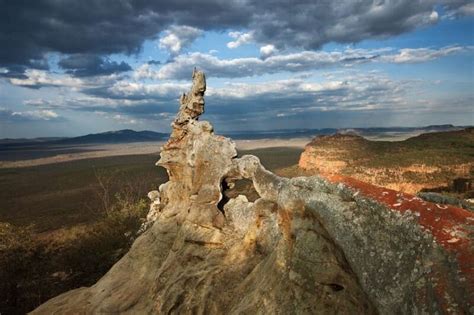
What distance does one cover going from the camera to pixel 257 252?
45.3ft

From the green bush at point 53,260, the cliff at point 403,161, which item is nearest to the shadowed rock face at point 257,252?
the green bush at point 53,260

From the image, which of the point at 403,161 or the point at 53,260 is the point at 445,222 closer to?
the point at 53,260

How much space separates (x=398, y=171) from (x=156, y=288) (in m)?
59.4

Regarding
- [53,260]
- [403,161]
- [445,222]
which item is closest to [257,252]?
[445,222]

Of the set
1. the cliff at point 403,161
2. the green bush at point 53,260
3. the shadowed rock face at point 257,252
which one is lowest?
the green bush at point 53,260

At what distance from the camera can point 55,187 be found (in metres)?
142

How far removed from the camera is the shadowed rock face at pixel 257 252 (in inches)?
301

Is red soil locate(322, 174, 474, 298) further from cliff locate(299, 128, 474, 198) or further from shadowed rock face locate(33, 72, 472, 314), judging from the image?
cliff locate(299, 128, 474, 198)

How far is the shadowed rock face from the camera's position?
7652mm

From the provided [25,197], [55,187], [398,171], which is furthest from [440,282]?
[55,187]

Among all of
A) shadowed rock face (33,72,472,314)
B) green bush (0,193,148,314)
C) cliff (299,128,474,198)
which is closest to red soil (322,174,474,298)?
shadowed rock face (33,72,472,314)

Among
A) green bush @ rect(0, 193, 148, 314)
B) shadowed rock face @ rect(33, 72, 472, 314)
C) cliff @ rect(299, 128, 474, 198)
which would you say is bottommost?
green bush @ rect(0, 193, 148, 314)

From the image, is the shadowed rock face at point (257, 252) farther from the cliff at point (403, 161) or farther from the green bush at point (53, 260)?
the cliff at point (403, 161)

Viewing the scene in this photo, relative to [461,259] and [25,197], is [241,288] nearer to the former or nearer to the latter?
[461,259]
